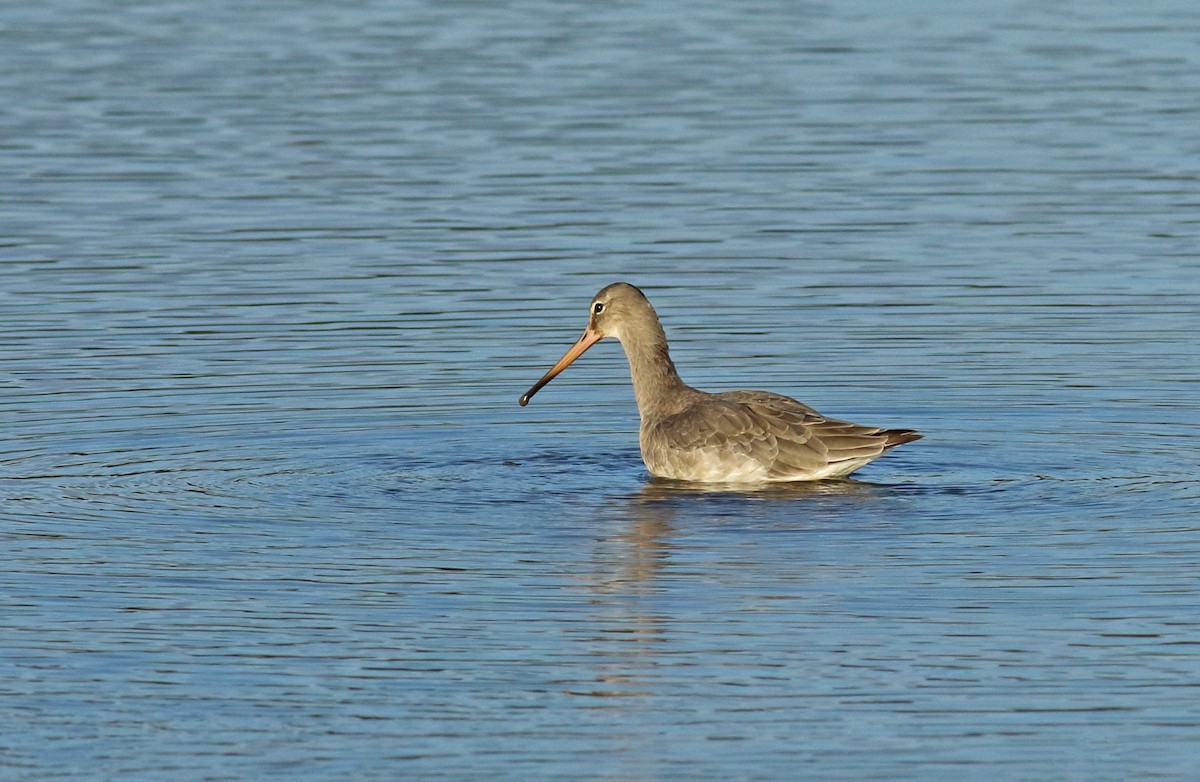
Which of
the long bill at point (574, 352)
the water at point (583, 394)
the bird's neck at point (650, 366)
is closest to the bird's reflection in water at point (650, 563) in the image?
the water at point (583, 394)

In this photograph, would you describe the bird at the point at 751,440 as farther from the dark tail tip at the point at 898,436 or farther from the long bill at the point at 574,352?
the long bill at the point at 574,352

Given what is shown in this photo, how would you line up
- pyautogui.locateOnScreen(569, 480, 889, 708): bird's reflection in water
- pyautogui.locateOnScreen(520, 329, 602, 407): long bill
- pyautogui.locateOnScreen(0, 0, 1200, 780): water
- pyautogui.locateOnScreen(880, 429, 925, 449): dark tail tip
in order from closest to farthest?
1. pyautogui.locateOnScreen(0, 0, 1200, 780): water
2. pyautogui.locateOnScreen(569, 480, 889, 708): bird's reflection in water
3. pyautogui.locateOnScreen(880, 429, 925, 449): dark tail tip
4. pyautogui.locateOnScreen(520, 329, 602, 407): long bill

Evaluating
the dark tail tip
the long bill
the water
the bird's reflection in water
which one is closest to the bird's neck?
the long bill

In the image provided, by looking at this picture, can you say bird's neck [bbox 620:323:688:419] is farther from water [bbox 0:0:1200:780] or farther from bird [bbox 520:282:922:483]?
water [bbox 0:0:1200:780]

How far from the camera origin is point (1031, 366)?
18.1 metres

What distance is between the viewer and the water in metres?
10.5

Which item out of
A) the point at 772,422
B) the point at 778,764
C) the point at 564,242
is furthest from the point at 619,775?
the point at 564,242

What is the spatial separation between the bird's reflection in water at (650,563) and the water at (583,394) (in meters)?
0.04

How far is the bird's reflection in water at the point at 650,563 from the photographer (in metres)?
11.1

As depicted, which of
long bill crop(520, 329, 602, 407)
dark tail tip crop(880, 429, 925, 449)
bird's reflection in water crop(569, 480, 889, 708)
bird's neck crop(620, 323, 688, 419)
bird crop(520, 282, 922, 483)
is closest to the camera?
bird's reflection in water crop(569, 480, 889, 708)

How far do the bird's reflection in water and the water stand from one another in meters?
0.04

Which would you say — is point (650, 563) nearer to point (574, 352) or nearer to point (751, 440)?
point (751, 440)

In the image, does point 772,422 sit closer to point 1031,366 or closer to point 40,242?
point 1031,366

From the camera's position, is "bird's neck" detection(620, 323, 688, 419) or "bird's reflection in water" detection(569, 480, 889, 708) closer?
"bird's reflection in water" detection(569, 480, 889, 708)
